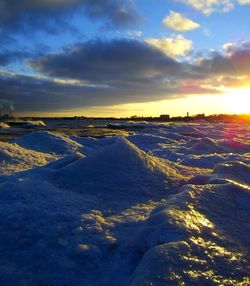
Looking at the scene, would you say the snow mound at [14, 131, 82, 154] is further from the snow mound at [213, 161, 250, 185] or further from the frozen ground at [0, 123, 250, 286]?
the snow mound at [213, 161, 250, 185]

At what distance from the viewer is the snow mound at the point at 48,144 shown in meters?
12.0

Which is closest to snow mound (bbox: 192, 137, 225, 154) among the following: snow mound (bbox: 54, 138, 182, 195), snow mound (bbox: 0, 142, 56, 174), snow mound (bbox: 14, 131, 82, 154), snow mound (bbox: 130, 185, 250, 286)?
snow mound (bbox: 14, 131, 82, 154)

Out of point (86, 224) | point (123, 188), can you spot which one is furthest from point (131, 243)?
point (123, 188)

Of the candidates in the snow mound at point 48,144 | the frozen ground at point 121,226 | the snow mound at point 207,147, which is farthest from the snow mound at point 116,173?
the snow mound at point 207,147

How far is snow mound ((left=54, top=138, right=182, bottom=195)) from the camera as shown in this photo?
566 centimetres

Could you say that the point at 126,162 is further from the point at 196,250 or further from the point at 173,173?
the point at 196,250

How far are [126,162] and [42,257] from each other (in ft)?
8.57

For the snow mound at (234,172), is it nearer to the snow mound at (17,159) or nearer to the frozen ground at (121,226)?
the frozen ground at (121,226)

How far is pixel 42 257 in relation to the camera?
151 inches

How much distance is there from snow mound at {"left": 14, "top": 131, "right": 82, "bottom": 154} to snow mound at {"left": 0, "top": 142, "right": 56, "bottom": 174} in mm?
2553

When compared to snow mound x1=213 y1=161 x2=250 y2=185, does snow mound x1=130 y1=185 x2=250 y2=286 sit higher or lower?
lower

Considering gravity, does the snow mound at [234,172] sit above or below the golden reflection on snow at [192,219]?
above

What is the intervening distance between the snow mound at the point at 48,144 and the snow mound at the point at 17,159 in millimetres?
2553

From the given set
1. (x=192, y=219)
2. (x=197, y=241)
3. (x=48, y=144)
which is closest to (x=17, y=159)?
(x=48, y=144)
